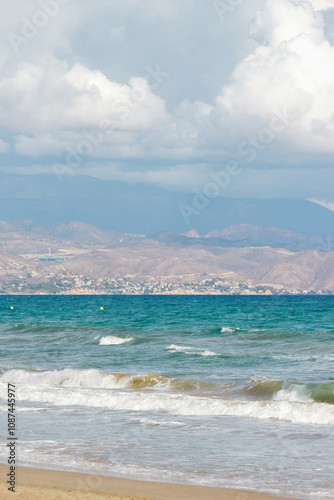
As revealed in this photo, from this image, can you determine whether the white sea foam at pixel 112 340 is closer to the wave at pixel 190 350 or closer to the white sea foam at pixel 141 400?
the wave at pixel 190 350

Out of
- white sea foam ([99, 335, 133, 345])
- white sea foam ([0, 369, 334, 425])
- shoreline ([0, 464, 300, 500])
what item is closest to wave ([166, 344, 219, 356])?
white sea foam ([99, 335, 133, 345])

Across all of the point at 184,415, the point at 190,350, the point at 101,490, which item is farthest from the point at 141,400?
the point at 190,350

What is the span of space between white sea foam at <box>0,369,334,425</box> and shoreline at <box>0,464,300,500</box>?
10.4m

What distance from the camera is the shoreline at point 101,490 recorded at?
14578mm

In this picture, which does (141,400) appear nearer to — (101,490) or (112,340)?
(101,490)

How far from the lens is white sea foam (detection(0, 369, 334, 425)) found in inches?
1019

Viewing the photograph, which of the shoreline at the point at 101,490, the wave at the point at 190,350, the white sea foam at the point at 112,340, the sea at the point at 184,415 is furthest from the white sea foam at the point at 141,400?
the white sea foam at the point at 112,340

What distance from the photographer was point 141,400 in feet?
94.4

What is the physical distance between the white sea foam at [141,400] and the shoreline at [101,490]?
34.2 ft

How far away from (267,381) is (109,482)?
18.0 metres

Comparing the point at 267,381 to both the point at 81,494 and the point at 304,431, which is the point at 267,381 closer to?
the point at 304,431

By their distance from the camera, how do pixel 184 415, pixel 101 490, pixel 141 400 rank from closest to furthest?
pixel 101 490, pixel 184 415, pixel 141 400

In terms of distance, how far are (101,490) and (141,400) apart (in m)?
13.7

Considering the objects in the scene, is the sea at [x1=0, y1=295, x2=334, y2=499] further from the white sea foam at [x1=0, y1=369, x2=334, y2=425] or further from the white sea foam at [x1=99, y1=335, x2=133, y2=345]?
the white sea foam at [x1=99, y1=335, x2=133, y2=345]
